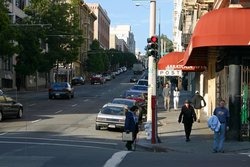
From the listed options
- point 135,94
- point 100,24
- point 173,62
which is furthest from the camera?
point 100,24

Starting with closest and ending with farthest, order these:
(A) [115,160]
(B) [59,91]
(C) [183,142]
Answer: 1. (A) [115,160]
2. (C) [183,142]
3. (B) [59,91]

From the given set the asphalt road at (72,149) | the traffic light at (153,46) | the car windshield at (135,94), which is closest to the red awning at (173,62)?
the car windshield at (135,94)

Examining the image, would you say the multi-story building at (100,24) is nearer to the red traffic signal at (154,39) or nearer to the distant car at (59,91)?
the distant car at (59,91)

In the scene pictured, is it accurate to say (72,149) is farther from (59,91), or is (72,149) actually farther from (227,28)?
(59,91)

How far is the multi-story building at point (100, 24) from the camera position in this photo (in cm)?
14725

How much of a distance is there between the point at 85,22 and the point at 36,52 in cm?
5533

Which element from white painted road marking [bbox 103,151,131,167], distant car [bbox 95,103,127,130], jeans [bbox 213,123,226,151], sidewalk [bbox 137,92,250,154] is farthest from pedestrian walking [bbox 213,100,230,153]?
distant car [bbox 95,103,127,130]

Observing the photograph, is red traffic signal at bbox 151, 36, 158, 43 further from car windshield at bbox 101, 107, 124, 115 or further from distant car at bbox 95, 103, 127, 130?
car windshield at bbox 101, 107, 124, 115

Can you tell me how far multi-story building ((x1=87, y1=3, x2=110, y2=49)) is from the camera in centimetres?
14725

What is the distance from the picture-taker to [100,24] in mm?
155250

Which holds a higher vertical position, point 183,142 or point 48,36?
point 48,36

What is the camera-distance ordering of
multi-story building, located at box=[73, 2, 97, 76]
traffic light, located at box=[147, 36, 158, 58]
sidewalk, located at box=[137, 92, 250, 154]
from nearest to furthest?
sidewalk, located at box=[137, 92, 250, 154], traffic light, located at box=[147, 36, 158, 58], multi-story building, located at box=[73, 2, 97, 76]

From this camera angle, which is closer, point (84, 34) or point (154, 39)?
point (154, 39)

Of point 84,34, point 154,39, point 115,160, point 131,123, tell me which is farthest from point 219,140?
point 84,34
